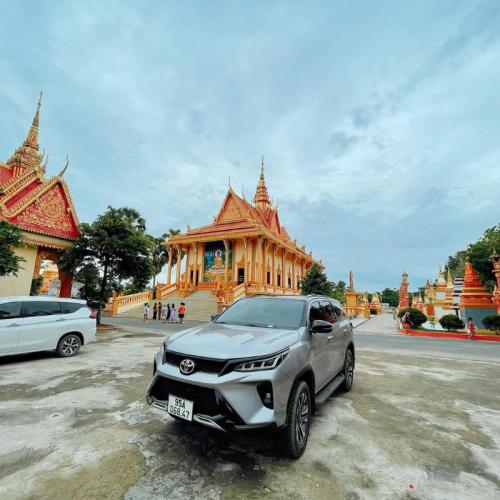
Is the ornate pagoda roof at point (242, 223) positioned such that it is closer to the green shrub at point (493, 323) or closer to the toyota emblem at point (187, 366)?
the green shrub at point (493, 323)

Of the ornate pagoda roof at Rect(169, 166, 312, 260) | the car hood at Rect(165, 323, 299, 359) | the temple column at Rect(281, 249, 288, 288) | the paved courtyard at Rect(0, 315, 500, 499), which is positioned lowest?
the paved courtyard at Rect(0, 315, 500, 499)

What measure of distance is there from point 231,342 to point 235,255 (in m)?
29.1

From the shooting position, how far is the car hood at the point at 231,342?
2680 millimetres

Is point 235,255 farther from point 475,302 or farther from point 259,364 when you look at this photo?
point 259,364

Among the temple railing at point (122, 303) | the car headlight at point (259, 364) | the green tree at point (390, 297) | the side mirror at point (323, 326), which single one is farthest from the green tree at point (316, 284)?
the green tree at point (390, 297)

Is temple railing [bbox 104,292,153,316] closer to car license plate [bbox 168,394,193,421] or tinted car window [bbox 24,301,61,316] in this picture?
tinted car window [bbox 24,301,61,316]

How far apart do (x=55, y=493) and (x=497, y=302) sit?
2530cm

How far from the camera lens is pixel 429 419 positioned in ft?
12.8

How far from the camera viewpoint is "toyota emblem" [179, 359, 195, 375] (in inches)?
106

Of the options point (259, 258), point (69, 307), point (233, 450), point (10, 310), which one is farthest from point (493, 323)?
point (10, 310)

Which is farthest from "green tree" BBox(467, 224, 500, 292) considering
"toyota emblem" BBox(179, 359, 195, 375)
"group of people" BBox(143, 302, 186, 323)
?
"toyota emblem" BBox(179, 359, 195, 375)

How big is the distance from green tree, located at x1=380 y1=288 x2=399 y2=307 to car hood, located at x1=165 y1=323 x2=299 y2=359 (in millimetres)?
116825

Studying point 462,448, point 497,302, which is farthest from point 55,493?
point 497,302

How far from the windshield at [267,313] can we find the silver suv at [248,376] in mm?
26
